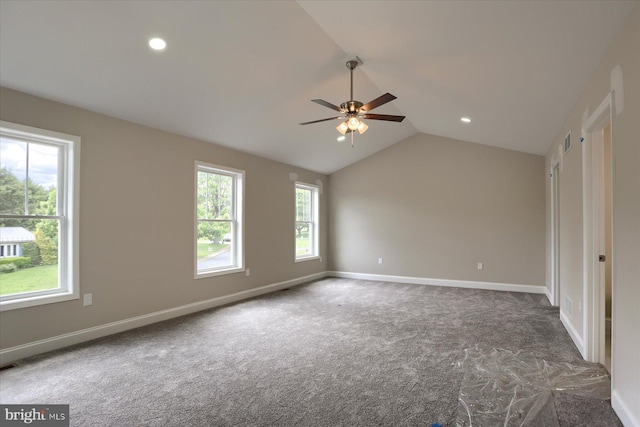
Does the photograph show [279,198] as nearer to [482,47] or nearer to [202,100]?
Answer: [202,100]

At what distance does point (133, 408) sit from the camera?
8.00 feet

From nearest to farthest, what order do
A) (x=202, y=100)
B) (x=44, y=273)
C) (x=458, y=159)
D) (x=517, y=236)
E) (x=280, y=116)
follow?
(x=44, y=273)
(x=202, y=100)
(x=280, y=116)
(x=517, y=236)
(x=458, y=159)

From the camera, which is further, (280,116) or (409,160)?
(409,160)

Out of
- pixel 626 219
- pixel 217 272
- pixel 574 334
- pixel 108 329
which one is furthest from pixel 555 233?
pixel 108 329

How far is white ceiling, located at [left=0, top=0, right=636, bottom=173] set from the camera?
2590 millimetres

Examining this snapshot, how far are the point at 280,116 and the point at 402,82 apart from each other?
1.70 m

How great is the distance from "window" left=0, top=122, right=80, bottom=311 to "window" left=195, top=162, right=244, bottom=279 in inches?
64.4

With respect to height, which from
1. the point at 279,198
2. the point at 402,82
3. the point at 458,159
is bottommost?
the point at 279,198

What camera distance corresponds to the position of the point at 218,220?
18.4ft

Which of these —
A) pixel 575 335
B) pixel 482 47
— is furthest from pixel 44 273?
pixel 575 335

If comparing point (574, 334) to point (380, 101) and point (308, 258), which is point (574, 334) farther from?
point (308, 258)

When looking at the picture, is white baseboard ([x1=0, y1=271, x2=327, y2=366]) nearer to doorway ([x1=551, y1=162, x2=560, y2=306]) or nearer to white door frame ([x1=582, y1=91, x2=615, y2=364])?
white door frame ([x1=582, y1=91, x2=615, y2=364])

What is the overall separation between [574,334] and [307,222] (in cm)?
517

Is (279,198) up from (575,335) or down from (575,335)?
up
